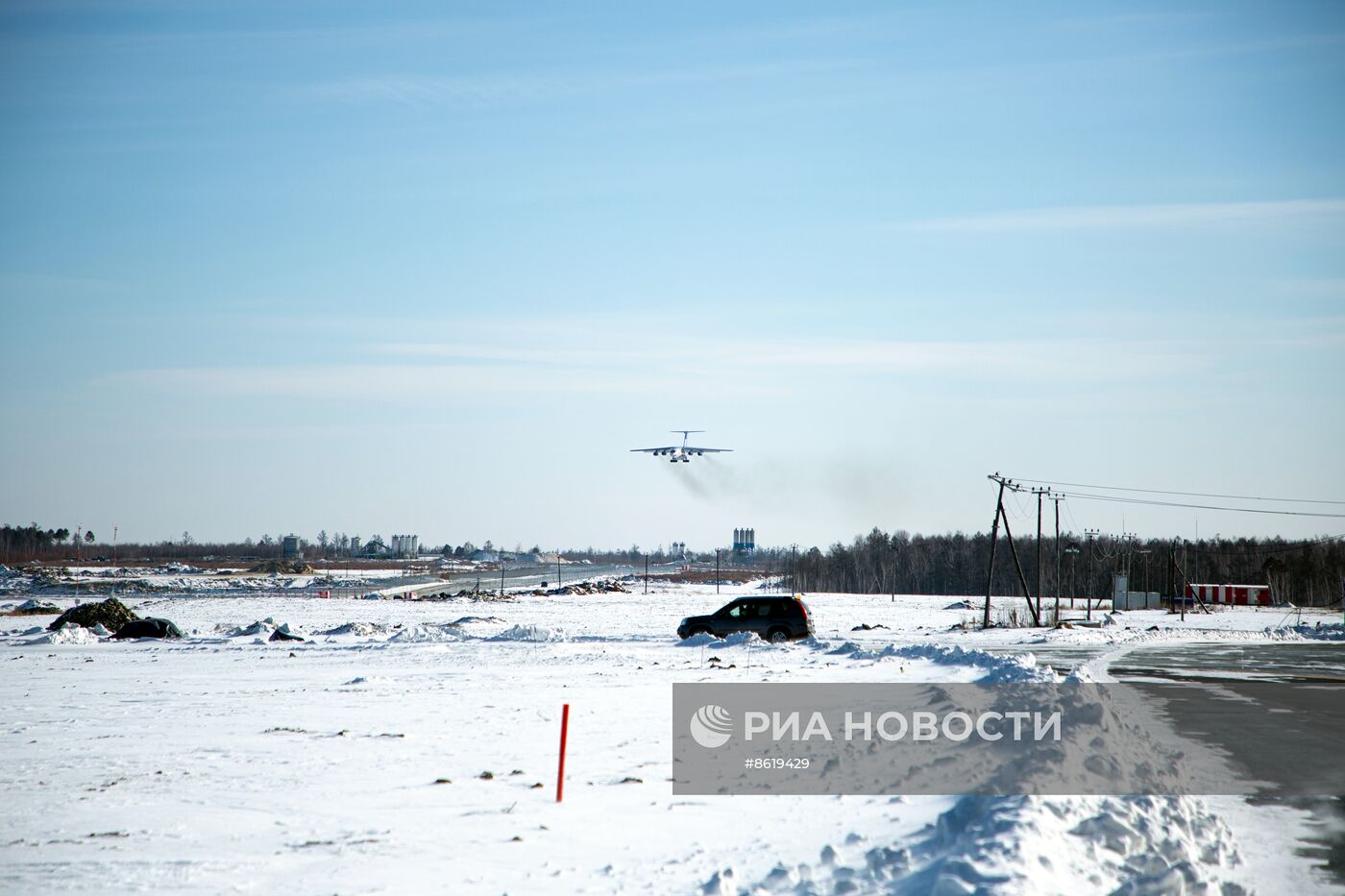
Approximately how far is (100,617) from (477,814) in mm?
36374

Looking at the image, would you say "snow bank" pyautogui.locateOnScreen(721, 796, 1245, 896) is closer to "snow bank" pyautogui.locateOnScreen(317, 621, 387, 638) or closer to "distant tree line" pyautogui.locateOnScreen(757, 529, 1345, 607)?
"snow bank" pyautogui.locateOnScreen(317, 621, 387, 638)

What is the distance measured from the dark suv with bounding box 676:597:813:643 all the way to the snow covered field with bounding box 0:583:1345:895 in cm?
1099

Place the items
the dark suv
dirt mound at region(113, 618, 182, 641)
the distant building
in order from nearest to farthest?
1. the dark suv
2. dirt mound at region(113, 618, 182, 641)
3. the distant building

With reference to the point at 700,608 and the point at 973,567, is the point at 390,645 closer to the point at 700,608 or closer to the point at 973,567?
the point at 700,608

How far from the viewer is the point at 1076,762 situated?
38.6ft

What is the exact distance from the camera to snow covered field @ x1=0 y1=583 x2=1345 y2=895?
8.17 meters

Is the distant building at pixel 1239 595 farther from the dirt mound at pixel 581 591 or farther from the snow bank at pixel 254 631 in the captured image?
the snow bank at pixel 254 631

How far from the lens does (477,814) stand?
10570 mm

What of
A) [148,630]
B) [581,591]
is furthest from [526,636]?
[581,591]

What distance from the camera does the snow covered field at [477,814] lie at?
817 centimetres

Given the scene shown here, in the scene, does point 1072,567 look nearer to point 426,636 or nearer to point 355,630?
point 426,636

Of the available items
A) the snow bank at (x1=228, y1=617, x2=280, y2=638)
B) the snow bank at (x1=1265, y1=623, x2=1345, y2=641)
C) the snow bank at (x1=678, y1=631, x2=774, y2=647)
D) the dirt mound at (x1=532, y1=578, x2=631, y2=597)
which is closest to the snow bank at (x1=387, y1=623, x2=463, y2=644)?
the snow bank at (x1=228, y1=617, x2=280, y2=638)

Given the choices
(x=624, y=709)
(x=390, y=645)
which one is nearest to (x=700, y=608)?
(x=390, y=645)

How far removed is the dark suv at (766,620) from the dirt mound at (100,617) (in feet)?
71.8
